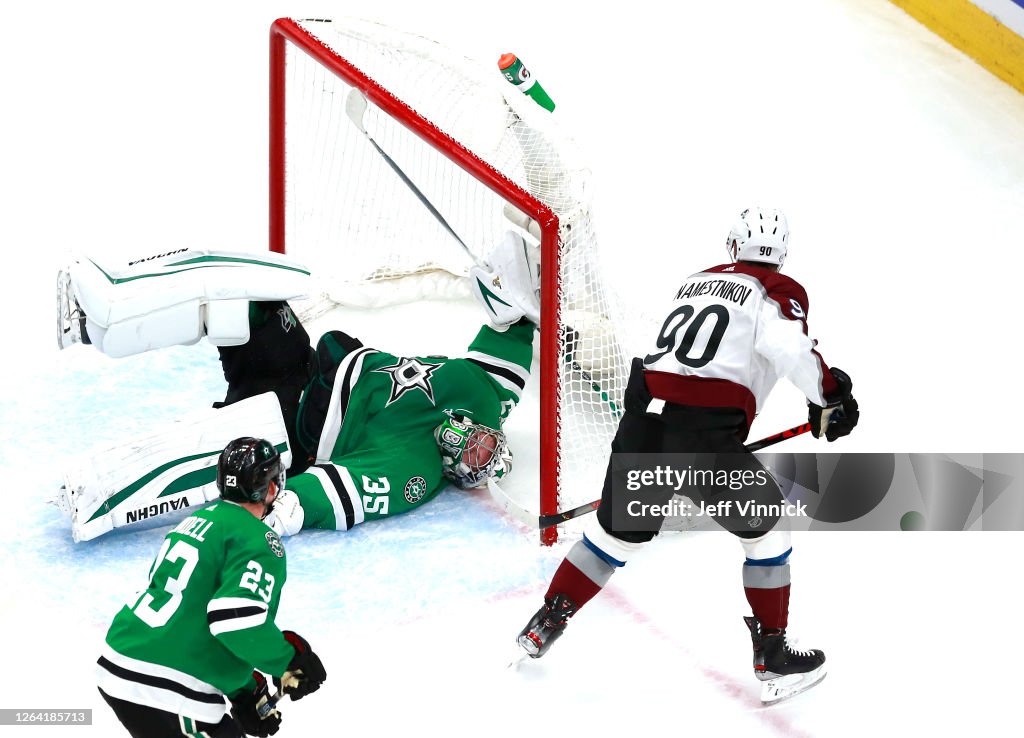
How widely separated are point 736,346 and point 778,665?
2.14ft

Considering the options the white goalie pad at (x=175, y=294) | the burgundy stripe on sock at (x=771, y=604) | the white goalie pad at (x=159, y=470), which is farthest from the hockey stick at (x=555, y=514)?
the white goalie pad at (x=175, y=294)

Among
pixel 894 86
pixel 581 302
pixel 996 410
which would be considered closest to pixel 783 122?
pixel 894 86

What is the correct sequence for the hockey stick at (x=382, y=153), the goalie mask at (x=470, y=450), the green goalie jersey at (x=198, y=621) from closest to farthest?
the green goalie jersey at (x=198, y=621)
the goalie mask at (x=470, y=450)
the hockey stick at (x=382, y=153)

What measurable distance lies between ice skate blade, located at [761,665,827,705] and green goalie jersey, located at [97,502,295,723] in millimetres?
1035

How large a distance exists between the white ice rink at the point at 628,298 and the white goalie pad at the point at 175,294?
468mm

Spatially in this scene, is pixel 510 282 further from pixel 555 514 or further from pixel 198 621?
pixel 198 621

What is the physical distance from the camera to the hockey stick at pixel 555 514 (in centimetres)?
335

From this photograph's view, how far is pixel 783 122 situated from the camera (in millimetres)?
5504

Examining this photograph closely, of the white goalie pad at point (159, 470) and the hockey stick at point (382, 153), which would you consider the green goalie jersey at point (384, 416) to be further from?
the hockey stick at point (382, 153)

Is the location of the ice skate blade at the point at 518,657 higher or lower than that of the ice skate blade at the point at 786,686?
lower

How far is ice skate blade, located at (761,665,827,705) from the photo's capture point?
2.92m

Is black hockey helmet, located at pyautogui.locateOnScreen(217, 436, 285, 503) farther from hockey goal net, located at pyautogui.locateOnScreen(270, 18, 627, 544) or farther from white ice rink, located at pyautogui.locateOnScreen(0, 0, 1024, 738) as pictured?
hockey goal net, located at pyautogui.locateOnScreen(270, 18, 627, 544)

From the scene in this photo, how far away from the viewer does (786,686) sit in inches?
115

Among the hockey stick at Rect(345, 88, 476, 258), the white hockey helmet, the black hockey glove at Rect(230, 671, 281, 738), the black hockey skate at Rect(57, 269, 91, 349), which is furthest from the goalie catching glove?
the black hockey glove at Rect(230, 671, 281, 738)
